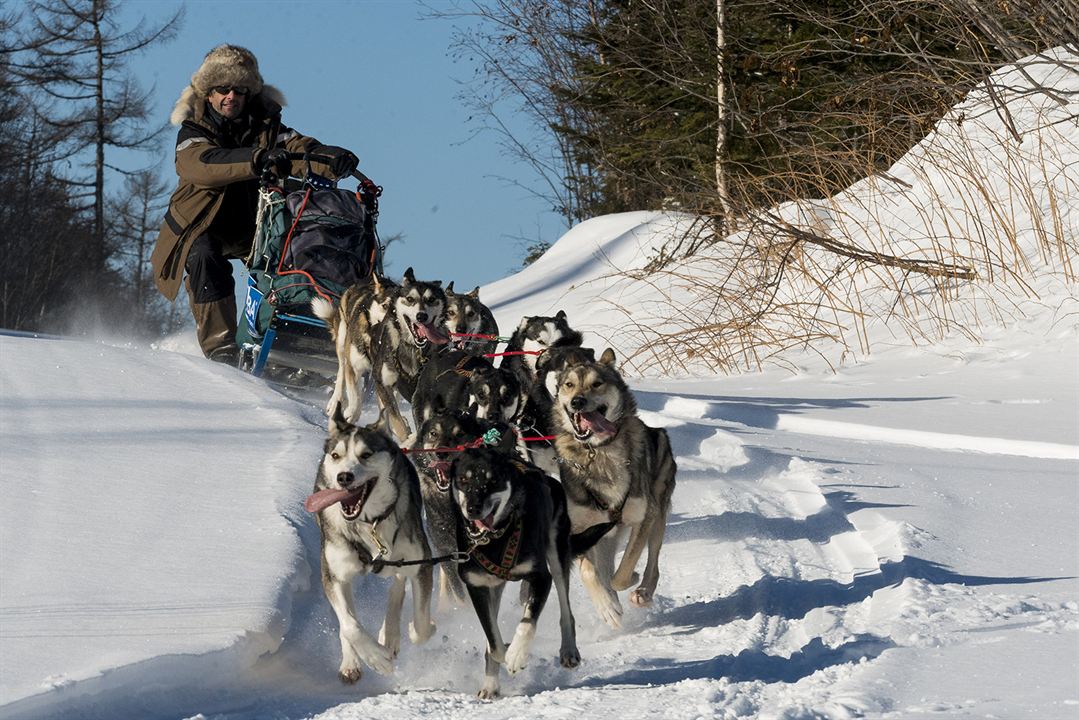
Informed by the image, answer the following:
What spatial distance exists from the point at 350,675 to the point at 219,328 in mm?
4677

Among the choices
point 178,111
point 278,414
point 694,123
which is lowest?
point 278,414

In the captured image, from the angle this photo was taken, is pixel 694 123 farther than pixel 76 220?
No

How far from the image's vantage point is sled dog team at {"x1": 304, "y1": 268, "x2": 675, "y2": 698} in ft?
12.6

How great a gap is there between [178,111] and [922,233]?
5.76 metres

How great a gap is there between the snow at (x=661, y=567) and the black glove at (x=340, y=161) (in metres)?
1.19

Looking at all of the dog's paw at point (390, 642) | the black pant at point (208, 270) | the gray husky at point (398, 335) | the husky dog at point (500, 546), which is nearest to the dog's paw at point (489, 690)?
the husky dog at point (500, 546)

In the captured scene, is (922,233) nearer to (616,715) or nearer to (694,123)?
(694,123)

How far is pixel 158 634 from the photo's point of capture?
3590 mm

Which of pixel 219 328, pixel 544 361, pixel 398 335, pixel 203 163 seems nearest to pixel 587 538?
pixel 544 361

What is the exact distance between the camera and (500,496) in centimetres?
383

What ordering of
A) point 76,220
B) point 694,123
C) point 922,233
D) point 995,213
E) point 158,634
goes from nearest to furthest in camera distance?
point 158,634, point 995,213, point 922,233, point 694,123, point 76,220

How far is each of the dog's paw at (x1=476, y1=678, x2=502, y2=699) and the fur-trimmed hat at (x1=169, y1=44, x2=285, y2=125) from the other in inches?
189

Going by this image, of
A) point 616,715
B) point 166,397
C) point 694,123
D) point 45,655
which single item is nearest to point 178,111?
point 166,397

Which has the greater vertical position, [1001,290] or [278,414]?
[1001,290]
